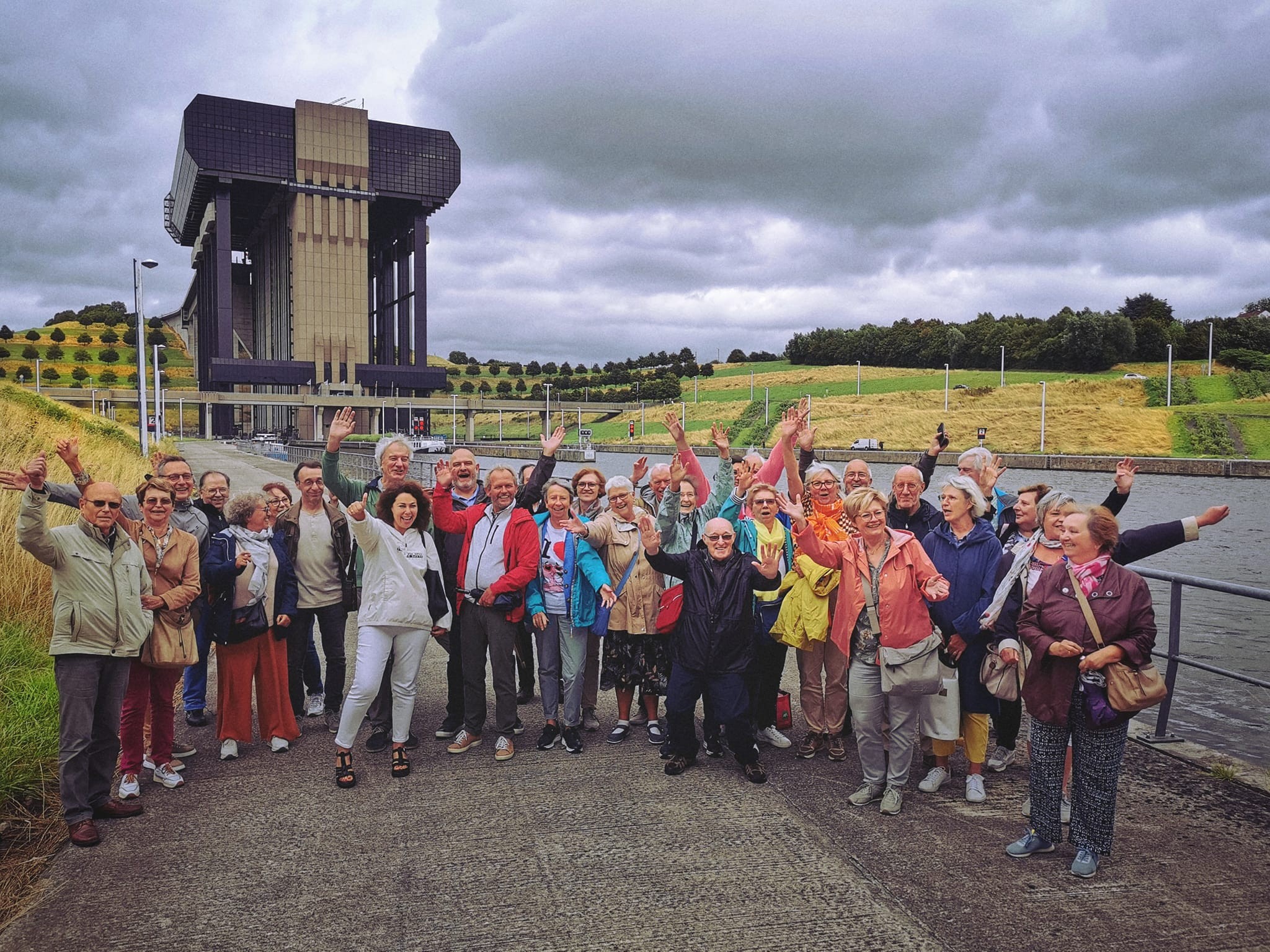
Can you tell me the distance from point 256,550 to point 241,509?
0.30 m

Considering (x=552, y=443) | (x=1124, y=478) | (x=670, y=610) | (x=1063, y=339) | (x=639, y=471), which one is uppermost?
(x=1063, y=339)

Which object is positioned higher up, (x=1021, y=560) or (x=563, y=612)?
(x=1021, y=560)

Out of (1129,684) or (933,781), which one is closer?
(1129,684)

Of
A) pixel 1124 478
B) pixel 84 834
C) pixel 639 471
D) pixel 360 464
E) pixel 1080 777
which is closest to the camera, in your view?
pixel 1080 777

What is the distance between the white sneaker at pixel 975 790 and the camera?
195 inches

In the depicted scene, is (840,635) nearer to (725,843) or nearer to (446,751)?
(725,843)

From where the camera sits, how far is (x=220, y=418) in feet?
355

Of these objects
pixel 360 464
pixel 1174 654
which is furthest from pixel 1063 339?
pixel 1174 654

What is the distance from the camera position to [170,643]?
510 centimetres

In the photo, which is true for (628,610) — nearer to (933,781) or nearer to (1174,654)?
(933,781)

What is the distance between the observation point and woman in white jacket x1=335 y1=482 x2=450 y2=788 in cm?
529

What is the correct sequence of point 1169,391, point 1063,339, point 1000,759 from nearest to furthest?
point 1000,759
point 1169,391
point 1063,339

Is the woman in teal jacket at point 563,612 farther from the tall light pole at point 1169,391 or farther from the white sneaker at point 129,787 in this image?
the tall light pole at point 1169,391

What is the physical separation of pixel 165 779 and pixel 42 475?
75.2 inches
